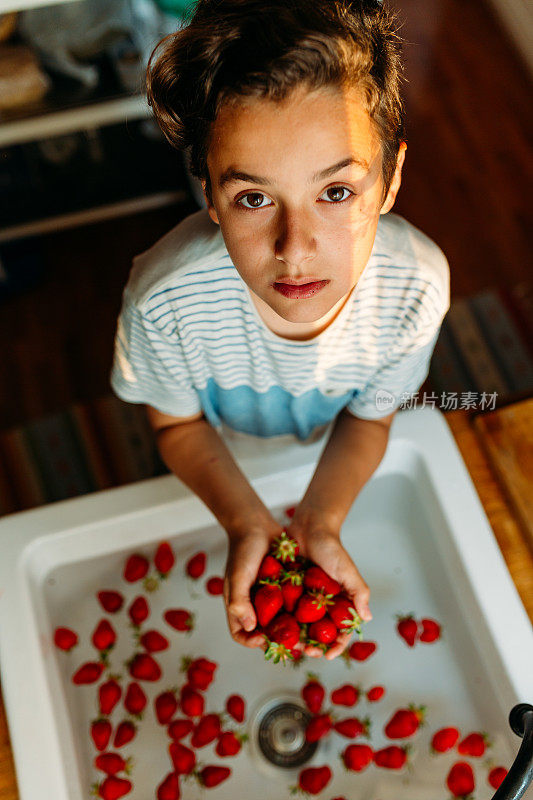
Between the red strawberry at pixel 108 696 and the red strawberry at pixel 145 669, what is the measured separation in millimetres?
27

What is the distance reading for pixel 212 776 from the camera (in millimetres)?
911

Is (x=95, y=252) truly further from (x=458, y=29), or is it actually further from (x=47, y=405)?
(x=458, y=29)

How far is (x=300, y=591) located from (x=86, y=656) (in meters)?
0.35

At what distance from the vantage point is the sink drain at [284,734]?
3.11ft

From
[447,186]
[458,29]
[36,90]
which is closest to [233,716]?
[36,90]

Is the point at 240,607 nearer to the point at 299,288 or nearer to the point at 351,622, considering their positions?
the point at 351,622

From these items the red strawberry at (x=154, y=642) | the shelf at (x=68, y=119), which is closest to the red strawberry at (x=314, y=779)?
the red strawberry at (x=154, y=642)

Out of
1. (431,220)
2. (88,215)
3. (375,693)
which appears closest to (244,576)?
(375,693)

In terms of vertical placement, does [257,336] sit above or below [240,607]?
above

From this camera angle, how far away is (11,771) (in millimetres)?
857

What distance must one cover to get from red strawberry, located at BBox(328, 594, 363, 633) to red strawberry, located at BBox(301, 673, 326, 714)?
0.19 metres

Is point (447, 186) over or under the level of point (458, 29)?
under

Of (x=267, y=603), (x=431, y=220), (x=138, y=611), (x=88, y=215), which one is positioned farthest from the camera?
(x=431, y=220)

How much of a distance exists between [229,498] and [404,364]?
276mm
